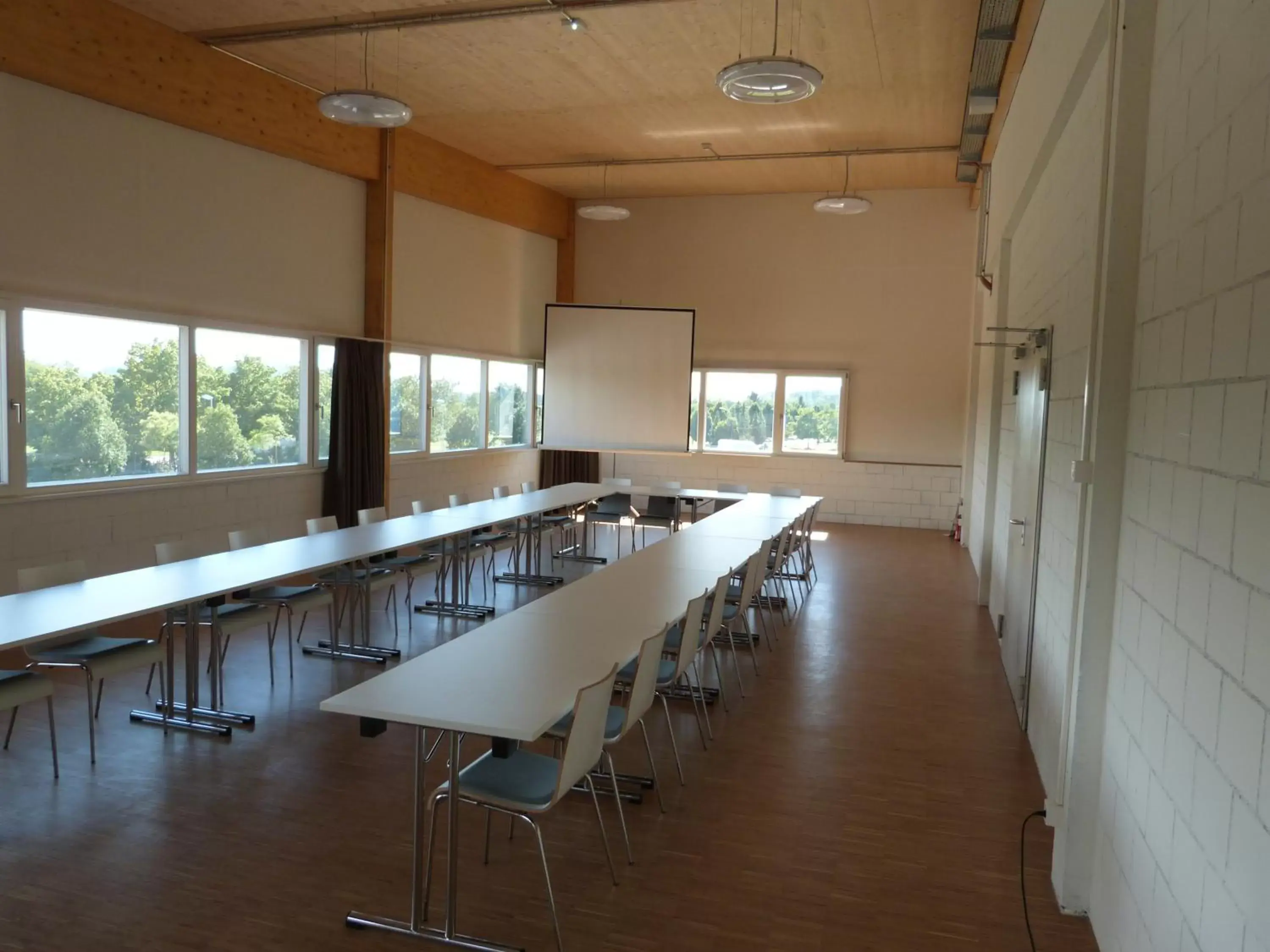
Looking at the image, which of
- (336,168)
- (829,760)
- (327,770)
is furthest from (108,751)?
(336,168)

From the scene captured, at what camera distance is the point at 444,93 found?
8844 mm

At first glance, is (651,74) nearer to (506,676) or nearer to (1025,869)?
(506,676)

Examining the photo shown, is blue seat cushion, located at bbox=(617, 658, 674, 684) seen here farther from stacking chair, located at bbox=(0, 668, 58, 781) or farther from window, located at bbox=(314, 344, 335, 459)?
window, located at bbox=(314, 344, 335, 459)

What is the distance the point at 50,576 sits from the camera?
15.1ft

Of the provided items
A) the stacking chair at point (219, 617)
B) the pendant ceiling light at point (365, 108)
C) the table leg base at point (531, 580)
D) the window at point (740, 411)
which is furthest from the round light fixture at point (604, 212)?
the stacking chair at point (219, 617)

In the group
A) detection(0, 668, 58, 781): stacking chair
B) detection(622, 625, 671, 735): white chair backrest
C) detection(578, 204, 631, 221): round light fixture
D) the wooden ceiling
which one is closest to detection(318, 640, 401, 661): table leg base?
detection(0, 668, 58, 781): stacking chair

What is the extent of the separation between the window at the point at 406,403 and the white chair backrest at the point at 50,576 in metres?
5.39

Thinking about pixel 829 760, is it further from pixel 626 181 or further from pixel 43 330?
pixel 626 181

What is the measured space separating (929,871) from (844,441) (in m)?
10.0

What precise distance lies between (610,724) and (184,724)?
7.57 feet

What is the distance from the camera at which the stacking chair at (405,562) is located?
658 cm

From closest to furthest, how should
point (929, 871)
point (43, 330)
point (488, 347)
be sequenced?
1. point (929, 871)
2. point (43, 330)
3. point (488, 347)

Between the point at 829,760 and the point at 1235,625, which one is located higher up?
the point at 1235,625

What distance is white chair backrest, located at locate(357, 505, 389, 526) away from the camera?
6957 mm
